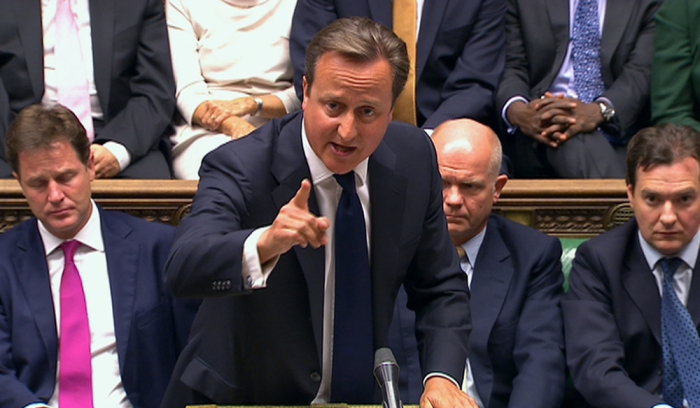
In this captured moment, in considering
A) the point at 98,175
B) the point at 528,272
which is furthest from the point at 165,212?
the point at 528,272

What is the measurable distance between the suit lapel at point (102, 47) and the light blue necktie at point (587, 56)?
1554 millimetres

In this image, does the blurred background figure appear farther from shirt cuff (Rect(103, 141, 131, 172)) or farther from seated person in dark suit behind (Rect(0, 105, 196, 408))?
seated person in dark suit behind (Rect(0, 105, 196, 408))

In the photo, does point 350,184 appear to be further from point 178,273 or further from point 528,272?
point 528,272

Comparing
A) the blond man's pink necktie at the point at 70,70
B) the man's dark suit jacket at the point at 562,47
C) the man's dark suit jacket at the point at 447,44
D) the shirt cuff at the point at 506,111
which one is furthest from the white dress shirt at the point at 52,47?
the man's dark suit jacket at the point at 562,47

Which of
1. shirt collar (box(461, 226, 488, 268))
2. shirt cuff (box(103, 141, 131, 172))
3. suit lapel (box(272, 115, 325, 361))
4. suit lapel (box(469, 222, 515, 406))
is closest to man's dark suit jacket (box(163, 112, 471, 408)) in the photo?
suit lapel (box(272, 115, 325, 361))

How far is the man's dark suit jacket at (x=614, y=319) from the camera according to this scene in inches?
93.7

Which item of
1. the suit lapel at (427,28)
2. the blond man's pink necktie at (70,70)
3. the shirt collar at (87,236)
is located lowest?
the shirt collar at (87,236)

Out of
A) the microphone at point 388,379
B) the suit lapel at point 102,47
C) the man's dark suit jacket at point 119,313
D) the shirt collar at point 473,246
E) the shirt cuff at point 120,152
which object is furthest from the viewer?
the suit lapel at point 102,47

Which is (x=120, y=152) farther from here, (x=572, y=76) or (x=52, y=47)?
(x=572, y=76)

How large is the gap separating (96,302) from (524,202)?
133 centimetres

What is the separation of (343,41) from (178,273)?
50cm

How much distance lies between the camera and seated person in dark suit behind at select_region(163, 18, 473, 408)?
5.59 feet

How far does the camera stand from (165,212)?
2.94 m

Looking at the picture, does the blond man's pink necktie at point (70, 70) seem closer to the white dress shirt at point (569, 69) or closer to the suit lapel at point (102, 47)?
the suit lapel at point (102, 47)
